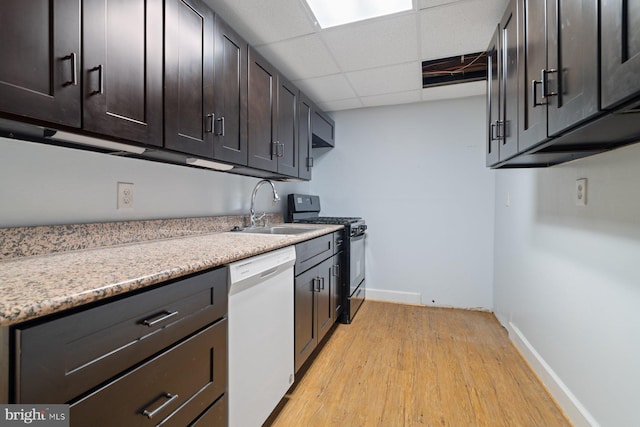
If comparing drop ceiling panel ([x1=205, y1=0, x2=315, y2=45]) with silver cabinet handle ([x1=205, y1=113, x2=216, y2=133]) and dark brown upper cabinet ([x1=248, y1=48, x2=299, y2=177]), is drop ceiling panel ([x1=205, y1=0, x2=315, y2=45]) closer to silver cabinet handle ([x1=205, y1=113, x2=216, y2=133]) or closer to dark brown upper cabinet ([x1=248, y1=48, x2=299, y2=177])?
dark brown upper cabinet ([x1=248, y1=48, x2=299, y2=177])

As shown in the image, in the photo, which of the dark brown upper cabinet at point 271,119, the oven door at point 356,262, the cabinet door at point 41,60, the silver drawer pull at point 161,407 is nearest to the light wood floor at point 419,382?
the oven door at point 356,262

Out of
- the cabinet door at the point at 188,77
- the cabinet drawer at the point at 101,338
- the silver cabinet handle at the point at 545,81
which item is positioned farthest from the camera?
the cabinet door at the point at 188,77

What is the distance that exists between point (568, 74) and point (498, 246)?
214 cm

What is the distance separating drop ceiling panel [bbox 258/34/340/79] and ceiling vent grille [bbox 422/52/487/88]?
76 cm

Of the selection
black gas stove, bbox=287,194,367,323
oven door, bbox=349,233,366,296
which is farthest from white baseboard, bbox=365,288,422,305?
oven door, bbox=349,233,366,296

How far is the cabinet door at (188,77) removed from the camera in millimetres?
1240

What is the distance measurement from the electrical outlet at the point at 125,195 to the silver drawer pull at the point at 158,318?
775mm

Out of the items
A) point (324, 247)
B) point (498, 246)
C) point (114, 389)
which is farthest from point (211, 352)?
point (498, 246)

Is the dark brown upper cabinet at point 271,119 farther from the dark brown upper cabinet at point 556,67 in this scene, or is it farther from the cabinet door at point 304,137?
the dark brown upper cabinet at point 556,67

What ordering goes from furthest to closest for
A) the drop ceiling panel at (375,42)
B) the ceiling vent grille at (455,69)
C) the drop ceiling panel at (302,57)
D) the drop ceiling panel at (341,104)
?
the drop ceiling panel at (341,104)
the ceiling vent grille at (455,69)
the drop ceiling panel at (302,57)
the drop ceiling panel at (375,42)

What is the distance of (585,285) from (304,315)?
1.41 meters

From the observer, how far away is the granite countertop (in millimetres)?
554

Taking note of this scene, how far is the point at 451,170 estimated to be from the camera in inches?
116

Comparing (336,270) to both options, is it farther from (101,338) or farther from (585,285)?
(101,338)
